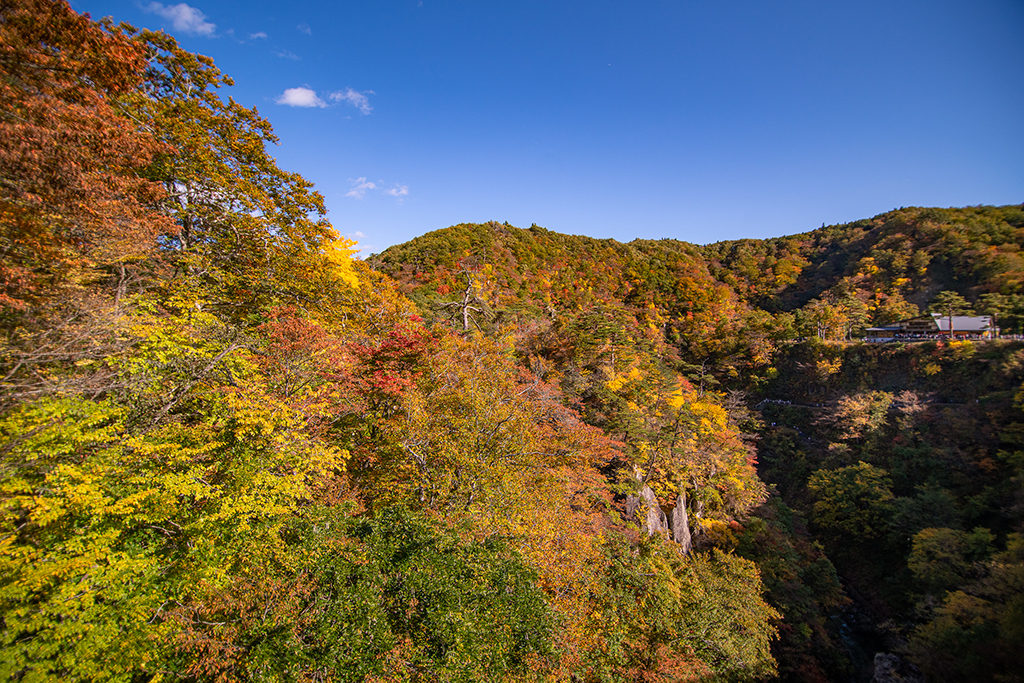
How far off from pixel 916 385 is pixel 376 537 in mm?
39485

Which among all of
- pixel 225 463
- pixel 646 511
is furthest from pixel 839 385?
pixel 225 463

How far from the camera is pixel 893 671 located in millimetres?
12664

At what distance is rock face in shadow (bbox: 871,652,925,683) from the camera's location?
1176cm

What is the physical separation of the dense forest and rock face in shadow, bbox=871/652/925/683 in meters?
0.16

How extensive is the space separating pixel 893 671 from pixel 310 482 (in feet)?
70.1

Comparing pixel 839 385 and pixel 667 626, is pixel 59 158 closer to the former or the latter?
pixel 667 626

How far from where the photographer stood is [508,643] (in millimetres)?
5520

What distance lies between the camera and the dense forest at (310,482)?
4.53m

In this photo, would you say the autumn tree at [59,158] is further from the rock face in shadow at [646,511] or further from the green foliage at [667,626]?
the rock face in shadow at [646,511]

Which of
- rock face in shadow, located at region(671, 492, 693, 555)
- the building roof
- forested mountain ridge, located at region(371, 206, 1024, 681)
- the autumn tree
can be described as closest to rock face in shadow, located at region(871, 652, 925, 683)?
forested mountain ridge, located at region(371, 206, 1024, 681)

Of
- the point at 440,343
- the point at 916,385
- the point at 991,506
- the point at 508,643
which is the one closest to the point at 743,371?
the point at 916,385

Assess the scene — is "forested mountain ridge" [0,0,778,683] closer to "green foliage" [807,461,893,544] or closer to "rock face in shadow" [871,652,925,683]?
"rock face in shadow" [871,652,925,683]

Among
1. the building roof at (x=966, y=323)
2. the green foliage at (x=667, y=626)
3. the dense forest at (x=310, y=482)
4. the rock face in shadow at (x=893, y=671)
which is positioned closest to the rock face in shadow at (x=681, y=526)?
the dense forest at (x=310, y=482)

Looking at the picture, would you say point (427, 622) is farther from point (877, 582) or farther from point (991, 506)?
point (991, 506)
